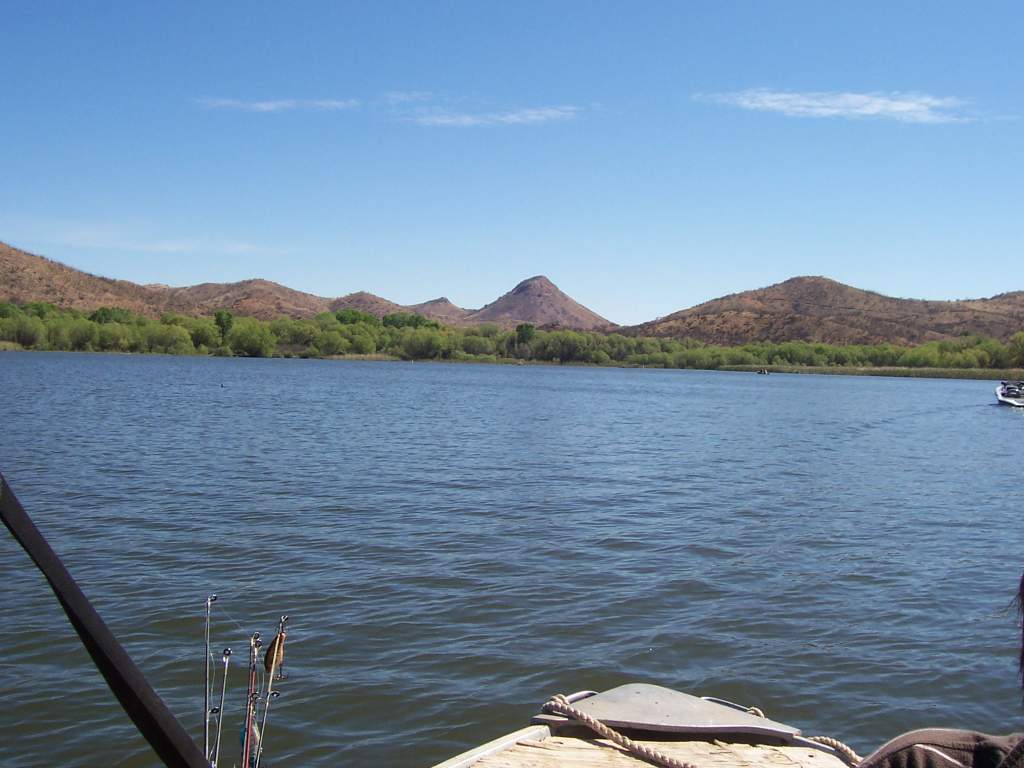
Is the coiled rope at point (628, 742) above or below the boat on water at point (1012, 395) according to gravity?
below

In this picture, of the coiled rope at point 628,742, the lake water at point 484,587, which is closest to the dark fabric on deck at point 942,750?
the lake water at point 484,587

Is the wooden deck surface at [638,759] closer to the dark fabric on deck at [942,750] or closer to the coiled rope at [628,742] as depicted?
the coiled rope at [628,742]

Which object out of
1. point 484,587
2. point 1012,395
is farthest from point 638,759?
point 1012,395

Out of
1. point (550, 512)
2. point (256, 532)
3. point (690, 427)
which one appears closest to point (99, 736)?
point (256, 532)

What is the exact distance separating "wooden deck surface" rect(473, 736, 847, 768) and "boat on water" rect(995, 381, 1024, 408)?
292 ft

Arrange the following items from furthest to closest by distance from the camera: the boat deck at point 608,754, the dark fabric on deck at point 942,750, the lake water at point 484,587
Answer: the lake water at point 484,587 → the boat deck at point 608,754 → the dark fabric on deck at point 942,750

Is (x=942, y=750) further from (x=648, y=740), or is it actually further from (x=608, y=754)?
(x=648, y=740)

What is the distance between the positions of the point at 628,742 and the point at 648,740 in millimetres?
392

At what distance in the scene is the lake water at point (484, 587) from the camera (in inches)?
378

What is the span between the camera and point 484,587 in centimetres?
1412

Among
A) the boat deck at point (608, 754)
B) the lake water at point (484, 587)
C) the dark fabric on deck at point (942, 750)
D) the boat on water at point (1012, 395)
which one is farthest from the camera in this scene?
the boat on water at point (1012, 395)

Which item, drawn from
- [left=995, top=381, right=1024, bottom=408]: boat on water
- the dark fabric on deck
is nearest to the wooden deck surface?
the dark fabric on deck

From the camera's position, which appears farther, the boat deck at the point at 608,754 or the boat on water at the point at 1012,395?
the boat on water at the point at 1012,395

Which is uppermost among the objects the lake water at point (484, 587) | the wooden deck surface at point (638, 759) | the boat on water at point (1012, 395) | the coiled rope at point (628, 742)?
the boat on water at point (1012, 395)
